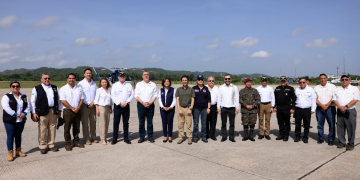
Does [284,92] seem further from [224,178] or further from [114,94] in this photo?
[114,94]

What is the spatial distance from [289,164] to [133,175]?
3047mm

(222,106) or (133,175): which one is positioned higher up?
(222,106)

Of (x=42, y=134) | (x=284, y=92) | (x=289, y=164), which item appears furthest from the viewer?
(x=284, y=92)

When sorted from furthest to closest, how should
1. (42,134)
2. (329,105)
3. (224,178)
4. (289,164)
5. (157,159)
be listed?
(329,105) < (42,134) < (157,159) < (289,164) < (224,178)

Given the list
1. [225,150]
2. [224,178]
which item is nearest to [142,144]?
[225,150]

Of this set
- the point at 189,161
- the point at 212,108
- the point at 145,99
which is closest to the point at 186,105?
the point at 212,108

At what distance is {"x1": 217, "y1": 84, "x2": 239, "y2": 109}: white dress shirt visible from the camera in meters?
6.88

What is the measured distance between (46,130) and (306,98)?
6.69 metres

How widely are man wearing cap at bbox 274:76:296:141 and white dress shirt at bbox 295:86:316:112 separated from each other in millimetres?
151

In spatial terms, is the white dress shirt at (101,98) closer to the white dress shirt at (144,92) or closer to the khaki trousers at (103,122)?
the khaki trousers at (103,122)

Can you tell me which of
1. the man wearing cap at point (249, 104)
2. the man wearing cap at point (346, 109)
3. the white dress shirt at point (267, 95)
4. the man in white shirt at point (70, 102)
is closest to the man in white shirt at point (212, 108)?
the man wearing cap at point (249, 104)

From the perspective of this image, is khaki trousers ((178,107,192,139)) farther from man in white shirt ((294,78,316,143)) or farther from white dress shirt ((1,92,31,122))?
white dress shirt ((1,92,31,122))

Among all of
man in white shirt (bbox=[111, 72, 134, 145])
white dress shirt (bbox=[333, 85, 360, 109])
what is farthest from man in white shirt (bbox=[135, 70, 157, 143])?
white dress shirt (bbox=[333, 85, 360, 109])

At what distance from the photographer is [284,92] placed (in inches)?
273
